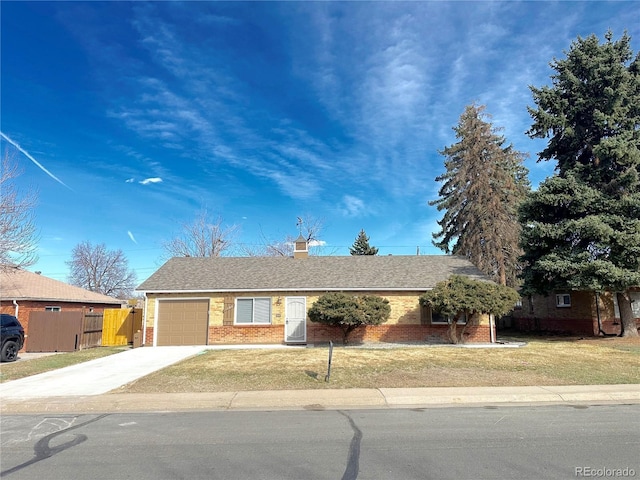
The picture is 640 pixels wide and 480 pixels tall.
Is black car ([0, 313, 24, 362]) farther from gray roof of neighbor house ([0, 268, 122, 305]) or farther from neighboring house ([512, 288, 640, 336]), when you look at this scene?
neighboring house ([512, 288, 640, 336])

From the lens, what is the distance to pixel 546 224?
62.9ft

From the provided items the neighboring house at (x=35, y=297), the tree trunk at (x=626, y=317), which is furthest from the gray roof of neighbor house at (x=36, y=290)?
the tree trunk at (x=626, y=317)

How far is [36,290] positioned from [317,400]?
2022cm

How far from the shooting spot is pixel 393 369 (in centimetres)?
1120

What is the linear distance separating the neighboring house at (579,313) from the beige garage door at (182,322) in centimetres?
2000

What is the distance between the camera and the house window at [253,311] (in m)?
18.9

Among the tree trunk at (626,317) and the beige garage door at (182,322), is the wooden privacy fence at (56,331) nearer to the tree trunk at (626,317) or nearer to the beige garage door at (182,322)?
the beige garage door at (182,322)

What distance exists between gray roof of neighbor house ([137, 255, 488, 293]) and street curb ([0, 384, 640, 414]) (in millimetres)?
10065

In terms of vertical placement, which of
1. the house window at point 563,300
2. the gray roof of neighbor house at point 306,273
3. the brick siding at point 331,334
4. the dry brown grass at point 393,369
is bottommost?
the dry brown grass at point 393,369

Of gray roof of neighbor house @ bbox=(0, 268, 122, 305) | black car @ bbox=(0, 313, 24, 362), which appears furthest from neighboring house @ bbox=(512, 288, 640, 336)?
gray roof of neighbor house @ bbox=(0, 268, 122, 305)

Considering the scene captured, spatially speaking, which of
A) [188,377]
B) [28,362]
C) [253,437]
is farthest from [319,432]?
[28,362]

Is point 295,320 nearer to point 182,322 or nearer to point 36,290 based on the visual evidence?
point 182,322

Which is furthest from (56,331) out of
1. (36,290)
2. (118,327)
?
(36,290)

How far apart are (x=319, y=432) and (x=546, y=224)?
17356 millimetres
